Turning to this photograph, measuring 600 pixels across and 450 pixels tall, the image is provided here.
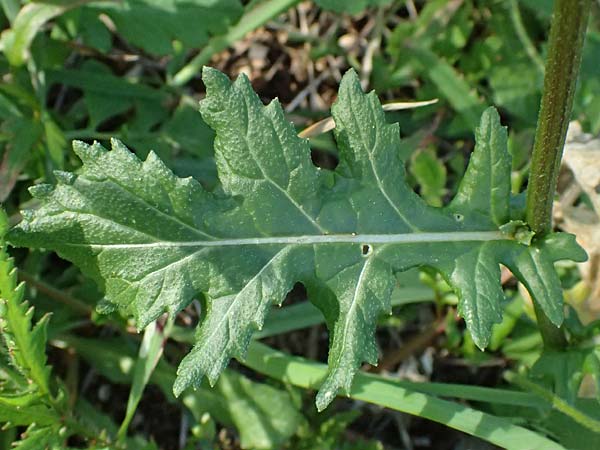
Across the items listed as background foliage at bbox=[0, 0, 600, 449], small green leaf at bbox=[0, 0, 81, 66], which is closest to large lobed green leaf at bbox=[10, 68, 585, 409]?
background foliage at bbox=[0, 0, 600, 449]

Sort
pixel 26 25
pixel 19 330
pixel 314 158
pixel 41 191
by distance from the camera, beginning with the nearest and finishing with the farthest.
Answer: pixel 41 191 < pixel 19 330 < pixel 26 25 < pixel 314 158

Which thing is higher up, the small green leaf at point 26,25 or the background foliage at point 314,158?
the small green leaf at point 26,25

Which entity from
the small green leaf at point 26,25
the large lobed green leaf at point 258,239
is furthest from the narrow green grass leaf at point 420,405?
the small green leaf at point 26,25

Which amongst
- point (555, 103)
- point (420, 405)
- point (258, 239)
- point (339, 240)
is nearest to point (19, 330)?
point (258, 239)

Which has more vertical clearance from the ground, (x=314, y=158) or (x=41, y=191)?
(x=41, y=191)

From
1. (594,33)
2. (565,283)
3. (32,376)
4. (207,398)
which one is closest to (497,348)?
(565,283)

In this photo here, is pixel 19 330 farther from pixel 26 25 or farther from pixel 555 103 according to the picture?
pixel 555 103

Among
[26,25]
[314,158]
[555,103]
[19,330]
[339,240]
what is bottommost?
[314,158]

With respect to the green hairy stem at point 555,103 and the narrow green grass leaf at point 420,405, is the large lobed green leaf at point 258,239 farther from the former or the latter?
the narrow green grass leaf at point 420,405
